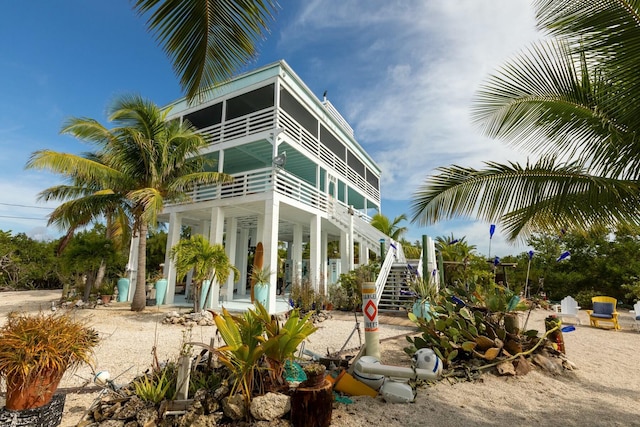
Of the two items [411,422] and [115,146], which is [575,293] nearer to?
[411,422]

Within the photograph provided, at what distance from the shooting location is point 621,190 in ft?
10.3

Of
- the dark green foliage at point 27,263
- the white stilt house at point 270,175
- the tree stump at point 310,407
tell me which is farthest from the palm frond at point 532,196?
the dark green foliage at point 27,263

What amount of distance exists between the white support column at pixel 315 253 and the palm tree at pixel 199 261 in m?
4.04

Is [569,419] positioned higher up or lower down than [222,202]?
lower down

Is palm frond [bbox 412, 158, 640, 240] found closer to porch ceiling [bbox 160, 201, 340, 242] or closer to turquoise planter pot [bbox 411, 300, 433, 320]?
turquoise planter pot [bbox 411, 300, 433, 320]

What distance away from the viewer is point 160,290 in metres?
12.3

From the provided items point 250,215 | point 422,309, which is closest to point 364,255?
point 250,215

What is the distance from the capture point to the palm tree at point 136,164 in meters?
10.2

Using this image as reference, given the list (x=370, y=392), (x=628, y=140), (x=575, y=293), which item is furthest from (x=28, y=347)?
(x=575, y=293)

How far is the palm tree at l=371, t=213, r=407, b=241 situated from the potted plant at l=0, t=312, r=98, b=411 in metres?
14.7

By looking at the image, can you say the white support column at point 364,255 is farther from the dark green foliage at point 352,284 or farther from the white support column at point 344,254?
the dark green foliage at point 352,284

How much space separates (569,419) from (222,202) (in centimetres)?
1114

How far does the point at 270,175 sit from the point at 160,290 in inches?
247

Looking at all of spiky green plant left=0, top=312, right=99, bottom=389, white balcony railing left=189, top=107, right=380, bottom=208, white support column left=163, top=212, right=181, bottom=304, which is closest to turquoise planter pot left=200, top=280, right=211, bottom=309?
white support column left=163, top=212, right=181, bottom=304
